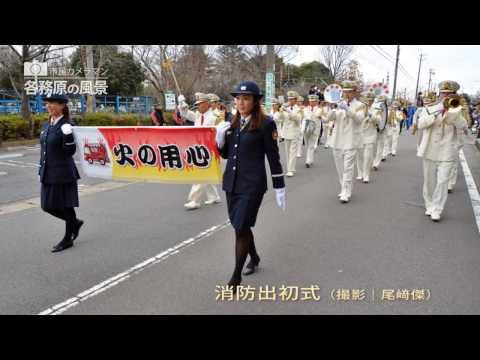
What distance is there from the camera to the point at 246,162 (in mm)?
3762

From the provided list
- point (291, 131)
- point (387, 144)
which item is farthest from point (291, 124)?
point (387, 144)

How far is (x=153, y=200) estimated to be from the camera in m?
7.33

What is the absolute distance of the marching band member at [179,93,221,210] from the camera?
6.45 metres

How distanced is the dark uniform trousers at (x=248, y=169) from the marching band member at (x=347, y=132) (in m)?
3.53

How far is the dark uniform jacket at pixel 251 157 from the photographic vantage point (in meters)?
3.74

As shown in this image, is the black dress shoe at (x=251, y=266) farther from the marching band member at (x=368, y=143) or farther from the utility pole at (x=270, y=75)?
the utility pole at (x=270, y=75)

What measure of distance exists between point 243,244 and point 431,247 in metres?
2.61

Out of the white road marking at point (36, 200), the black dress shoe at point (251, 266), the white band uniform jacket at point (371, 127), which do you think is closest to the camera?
the black dress shoe at point (251, 266)

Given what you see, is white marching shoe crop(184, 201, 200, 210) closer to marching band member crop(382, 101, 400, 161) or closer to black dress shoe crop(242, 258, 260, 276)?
black dress shoe crop(242, 258, 260, 276)

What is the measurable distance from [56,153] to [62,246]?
1.13 m

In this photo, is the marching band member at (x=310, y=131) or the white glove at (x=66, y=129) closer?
the white glove at (x=66, y=129)

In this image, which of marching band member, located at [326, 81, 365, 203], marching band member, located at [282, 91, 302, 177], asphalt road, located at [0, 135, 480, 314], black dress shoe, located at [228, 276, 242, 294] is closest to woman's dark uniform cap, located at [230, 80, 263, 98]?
black dress shoe, located at [228, 276, 242, 294]

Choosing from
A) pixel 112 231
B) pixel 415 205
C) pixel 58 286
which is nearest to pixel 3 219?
pixel 112 231

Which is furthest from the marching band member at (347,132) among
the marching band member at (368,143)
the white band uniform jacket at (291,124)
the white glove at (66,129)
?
the white glove at (66,129)
